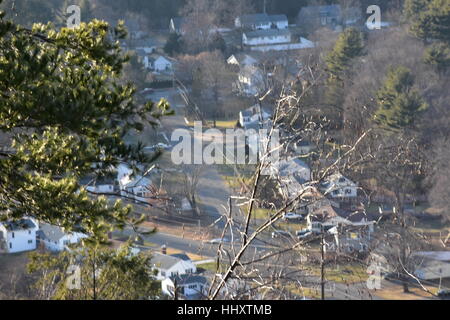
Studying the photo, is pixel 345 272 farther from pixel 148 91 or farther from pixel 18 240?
pixel 148 91

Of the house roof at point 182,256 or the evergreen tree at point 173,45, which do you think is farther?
the evergreen tree at point 173,45

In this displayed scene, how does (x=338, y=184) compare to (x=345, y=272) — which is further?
(x=345, y=272)

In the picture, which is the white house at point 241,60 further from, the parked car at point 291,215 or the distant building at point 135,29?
the parked car at point 291,215

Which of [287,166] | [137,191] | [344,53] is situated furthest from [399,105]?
[287,166]

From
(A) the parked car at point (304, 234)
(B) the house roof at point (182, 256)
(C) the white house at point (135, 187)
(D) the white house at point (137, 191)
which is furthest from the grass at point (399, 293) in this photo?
(D) the white house at point (137, 191)
